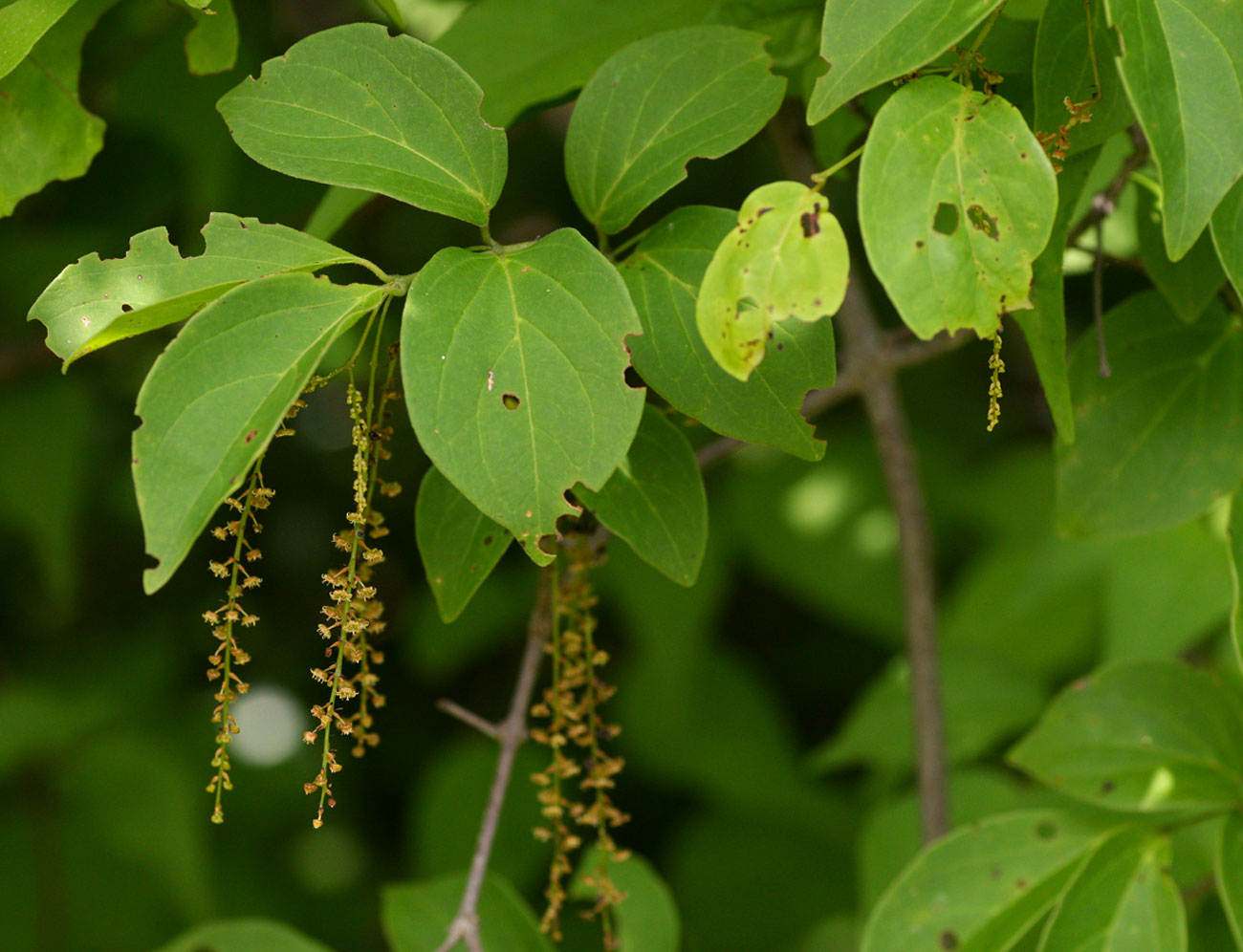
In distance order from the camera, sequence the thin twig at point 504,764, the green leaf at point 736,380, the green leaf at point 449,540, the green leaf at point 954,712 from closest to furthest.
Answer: the green leaf at point 736,380
the green leaf at point 449,540
the thin twig at point 504,764
the green leaf at point 954,712

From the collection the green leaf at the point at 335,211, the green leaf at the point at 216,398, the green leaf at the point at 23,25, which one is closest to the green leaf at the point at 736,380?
the green leaf at the point at 216,398

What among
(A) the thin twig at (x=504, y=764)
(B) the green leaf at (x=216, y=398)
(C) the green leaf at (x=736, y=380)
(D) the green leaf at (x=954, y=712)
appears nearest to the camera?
(B) the green leaf at (x=216, y=398)

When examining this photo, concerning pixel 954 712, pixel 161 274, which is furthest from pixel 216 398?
pixel 954 712

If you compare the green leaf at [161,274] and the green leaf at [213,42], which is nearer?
the green leaf at [161,274]

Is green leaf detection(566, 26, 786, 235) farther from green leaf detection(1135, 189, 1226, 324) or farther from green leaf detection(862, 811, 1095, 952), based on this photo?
green leaf detection(862, 811, 1095, 952)

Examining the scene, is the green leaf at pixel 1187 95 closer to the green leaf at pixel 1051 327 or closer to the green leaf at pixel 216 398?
the green leaf at pixel 1051 327

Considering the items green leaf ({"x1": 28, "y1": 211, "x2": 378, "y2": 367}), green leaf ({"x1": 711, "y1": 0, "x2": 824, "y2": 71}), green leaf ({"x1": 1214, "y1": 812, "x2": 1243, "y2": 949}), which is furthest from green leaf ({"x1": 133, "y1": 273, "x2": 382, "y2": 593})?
green leaf ({"x1": 1214, "y1": 812, "x2": 1243, "y2": 949})

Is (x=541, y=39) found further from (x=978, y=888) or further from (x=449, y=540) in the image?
(x=978, y=888)

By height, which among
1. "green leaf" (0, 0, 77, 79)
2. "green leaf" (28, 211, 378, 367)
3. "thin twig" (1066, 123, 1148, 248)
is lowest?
"thin twig" (1066, 123, 1148, 248)
